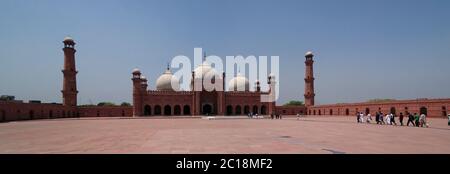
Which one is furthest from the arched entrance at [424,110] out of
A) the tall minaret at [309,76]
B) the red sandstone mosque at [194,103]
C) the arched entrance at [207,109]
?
the arched entrance at [207,109]

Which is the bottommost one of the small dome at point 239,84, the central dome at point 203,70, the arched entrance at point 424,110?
the arched entrance at point 424,110

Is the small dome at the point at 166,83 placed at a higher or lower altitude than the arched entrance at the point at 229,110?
higher

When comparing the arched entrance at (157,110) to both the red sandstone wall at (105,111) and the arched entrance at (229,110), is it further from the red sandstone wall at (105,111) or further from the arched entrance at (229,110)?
the arched entrance at (229,110)

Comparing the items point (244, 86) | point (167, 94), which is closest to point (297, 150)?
point (167, 94)

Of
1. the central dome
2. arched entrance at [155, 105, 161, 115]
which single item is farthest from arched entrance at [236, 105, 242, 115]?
arched entrance at [155, 105, 161, 115]

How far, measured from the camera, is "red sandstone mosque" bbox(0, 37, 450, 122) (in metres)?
33.7

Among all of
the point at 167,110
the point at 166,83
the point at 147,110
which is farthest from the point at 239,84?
the point at 147,110

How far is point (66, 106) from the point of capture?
37000 mm

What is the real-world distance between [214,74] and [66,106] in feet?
59.1

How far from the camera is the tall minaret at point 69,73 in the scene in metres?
37.2

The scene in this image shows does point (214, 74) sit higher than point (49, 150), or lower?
higher

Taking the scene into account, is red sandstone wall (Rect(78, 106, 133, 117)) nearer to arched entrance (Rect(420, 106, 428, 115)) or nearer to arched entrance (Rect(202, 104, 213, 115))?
arched entrance (Rect(202, 104, 213, 115))

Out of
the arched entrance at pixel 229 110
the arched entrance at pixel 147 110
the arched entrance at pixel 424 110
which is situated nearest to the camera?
the arched entrance at pixel 424 110
